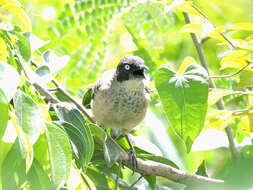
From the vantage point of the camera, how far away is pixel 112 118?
260 cm

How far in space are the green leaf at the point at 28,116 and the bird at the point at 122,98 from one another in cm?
159

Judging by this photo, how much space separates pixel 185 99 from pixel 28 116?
25.3 inches

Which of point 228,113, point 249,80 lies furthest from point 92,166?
point 249,80

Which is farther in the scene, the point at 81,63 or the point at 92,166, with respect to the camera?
the point at 81,63

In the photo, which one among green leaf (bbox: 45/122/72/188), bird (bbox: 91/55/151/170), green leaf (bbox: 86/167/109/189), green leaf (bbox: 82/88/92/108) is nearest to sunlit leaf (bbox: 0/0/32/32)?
green leaf (bbox: 45/122/72/188)

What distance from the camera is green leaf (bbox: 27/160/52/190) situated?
2.85 feet

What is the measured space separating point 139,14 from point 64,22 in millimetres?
485

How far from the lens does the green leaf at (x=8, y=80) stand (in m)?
0.80

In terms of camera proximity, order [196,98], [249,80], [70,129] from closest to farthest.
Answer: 1. [70,129]
2. [196,98]
3. [249,80]

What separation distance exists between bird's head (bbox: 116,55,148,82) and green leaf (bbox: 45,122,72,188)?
1.51 meters

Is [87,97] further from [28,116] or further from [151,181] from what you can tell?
[28,116]

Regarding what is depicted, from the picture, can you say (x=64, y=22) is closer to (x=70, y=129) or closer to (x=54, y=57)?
(x=54, y=57)

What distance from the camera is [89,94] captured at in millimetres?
2410

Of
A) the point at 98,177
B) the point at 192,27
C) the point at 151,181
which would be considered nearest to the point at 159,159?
the point at 151,181
